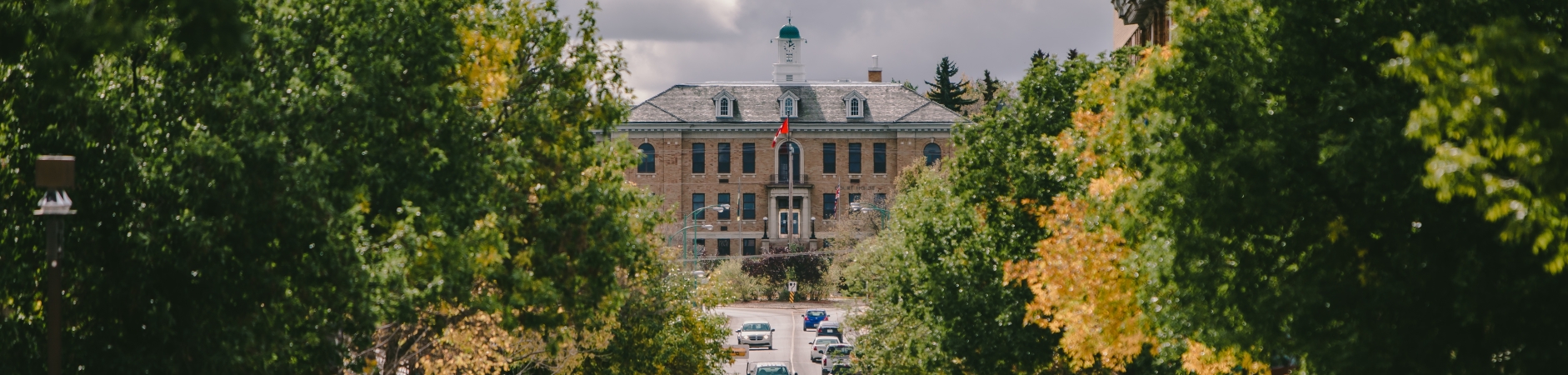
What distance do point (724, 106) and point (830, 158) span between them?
689cm

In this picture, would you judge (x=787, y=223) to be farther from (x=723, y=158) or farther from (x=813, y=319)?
(x=813, y=319)

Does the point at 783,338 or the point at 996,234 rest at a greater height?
the point at 996,234

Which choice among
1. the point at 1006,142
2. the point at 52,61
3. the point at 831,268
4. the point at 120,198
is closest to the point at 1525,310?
the point at 52,61

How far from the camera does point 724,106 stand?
89.2 metres

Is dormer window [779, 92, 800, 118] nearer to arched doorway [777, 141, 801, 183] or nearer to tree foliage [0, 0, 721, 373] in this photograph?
arched doorway [777, 141, 801, 183]

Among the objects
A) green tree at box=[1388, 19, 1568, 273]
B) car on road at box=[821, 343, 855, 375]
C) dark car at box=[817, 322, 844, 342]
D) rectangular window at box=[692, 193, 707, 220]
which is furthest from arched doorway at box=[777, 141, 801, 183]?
green tree at box=[1388, 19, 1568, 273]

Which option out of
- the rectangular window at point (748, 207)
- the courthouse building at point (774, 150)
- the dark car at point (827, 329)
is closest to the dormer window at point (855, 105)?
the courthouse building at point (774, 150)

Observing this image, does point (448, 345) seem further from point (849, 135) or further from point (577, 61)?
point (849, 135)

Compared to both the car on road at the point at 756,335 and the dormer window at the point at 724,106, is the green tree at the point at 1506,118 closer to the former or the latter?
the car on road at the point at 756,335

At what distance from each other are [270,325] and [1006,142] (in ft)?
53.0

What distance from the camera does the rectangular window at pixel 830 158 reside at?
8962 centimetres

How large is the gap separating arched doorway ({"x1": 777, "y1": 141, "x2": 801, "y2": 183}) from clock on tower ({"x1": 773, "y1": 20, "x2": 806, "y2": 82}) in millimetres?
6369

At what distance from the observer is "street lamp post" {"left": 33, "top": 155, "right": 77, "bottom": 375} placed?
11.7 metres

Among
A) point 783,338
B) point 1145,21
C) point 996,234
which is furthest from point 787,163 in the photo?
point 996,234
